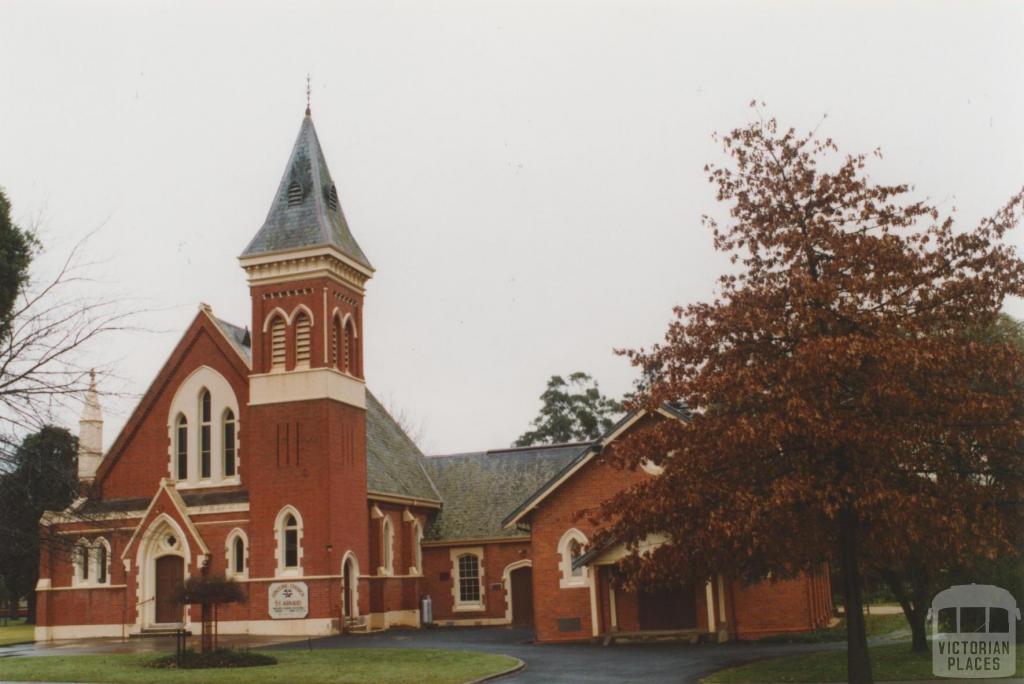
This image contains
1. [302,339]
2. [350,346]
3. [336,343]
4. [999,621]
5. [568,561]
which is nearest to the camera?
[999,621]

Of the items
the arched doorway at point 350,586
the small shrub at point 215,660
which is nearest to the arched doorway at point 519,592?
the arched doorway at point 350,586

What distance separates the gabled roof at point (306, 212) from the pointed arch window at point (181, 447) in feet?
22.7

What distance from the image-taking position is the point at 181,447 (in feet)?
131

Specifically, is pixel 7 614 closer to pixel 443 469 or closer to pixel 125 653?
pixel 443 469

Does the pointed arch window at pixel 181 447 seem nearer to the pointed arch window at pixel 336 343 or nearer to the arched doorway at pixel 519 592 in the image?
the pointed arch window at pixel 336 343

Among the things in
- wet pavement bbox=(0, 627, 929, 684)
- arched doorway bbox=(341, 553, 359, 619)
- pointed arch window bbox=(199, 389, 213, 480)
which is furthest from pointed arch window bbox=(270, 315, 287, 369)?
wet pavement bbox=(0, 627, 929, 684)

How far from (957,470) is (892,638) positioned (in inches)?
514

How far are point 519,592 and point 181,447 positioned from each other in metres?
14.5

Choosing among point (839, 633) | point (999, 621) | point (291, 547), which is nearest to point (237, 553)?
point (291, 547)

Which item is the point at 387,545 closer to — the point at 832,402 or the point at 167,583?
the point at 167,583

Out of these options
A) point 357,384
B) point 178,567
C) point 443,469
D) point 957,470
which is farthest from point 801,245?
point 443,469

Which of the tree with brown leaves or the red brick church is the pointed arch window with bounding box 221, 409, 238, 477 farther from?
the tree with brown leaves

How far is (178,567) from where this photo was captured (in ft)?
124

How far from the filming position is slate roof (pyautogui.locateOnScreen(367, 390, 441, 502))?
42.1 metres
